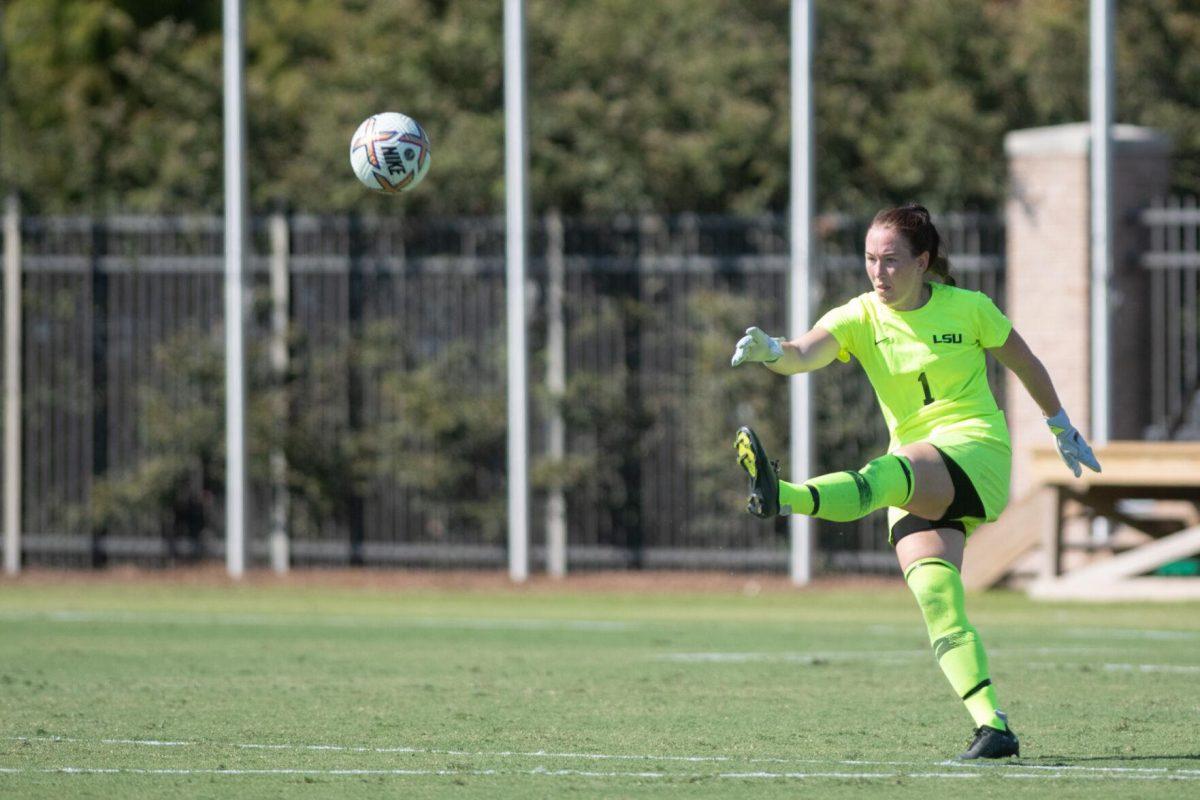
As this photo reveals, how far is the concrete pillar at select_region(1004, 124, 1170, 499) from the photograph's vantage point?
1692 cm

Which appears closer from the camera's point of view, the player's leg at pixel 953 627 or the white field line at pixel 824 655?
the player's leg at pixel 953 627

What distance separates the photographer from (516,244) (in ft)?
57.1

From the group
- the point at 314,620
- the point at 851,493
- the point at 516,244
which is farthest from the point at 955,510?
the point at 516,244

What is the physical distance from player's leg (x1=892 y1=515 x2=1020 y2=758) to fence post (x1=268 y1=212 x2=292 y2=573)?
1236cm

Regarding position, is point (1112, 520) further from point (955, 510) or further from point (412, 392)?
point (955, 510)

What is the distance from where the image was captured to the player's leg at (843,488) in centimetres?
685

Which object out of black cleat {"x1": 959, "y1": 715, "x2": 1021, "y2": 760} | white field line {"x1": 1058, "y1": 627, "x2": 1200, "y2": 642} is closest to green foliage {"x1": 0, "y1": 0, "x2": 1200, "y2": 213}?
white field line {"x1": 1058, "y1": 627, "x2": 1200, "y2": 642}

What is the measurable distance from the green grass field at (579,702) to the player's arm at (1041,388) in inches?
44.7

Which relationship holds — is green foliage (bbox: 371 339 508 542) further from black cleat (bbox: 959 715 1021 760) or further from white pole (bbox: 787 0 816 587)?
black cleat (bbox: 959 715 1021 760)

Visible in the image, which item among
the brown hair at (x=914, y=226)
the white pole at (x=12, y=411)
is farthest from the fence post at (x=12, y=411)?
the brown hair at (x=914, y=226)

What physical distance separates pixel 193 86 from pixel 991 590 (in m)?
11.5

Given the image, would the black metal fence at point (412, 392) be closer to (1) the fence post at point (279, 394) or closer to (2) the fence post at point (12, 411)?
(1) the fence post at point (279, 394)

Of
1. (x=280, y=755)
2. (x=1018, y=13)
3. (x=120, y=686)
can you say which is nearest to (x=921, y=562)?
(x=280, y=755)

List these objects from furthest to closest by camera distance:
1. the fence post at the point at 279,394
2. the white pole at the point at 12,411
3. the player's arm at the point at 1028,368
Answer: the white pole at the point at 12,411 → the fence post at the point at 279,394 → the player's arm at the point at 1028,368
